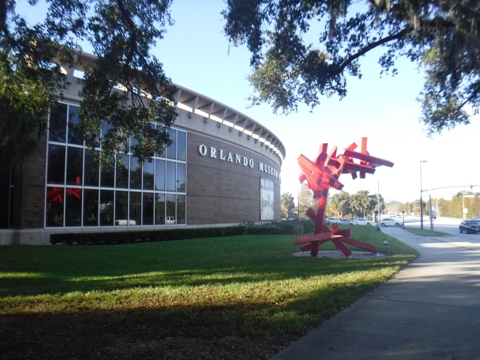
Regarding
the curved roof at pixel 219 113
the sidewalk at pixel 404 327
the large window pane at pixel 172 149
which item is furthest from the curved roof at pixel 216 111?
the sidewalk at pixel 404 327

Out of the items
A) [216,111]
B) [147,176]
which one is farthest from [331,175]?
[216,111]

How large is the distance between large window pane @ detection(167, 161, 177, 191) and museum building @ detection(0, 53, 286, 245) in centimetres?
7

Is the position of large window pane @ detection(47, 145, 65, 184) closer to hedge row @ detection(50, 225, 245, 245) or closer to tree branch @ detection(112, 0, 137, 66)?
hedge row @ detection(50, 225, 245, 245)

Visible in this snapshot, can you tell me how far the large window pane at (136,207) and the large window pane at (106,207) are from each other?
1565 millimetres

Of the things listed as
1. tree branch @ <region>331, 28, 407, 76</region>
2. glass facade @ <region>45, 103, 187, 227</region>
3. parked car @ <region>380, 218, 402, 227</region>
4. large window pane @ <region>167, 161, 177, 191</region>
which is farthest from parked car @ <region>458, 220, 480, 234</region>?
tree branch @ <region>331, 28, 407, 76</region>

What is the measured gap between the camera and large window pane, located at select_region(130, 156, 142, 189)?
2645cm

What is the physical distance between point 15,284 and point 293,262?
8.12 m

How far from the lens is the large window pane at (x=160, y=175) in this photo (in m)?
28.7

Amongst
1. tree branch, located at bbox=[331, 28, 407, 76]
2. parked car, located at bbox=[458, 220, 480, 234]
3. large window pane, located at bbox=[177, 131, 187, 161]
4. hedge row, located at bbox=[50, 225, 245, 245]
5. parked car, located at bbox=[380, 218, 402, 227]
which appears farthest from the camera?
parked car, located at bbox=[380, 218, 402, 227]

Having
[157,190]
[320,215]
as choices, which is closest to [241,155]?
[157,190]

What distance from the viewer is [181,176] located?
30766 millimetres

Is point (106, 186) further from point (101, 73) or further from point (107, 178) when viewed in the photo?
point (101, 73)

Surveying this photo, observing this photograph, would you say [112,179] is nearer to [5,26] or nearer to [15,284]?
[15,284]

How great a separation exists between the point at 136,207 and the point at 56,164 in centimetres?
597
